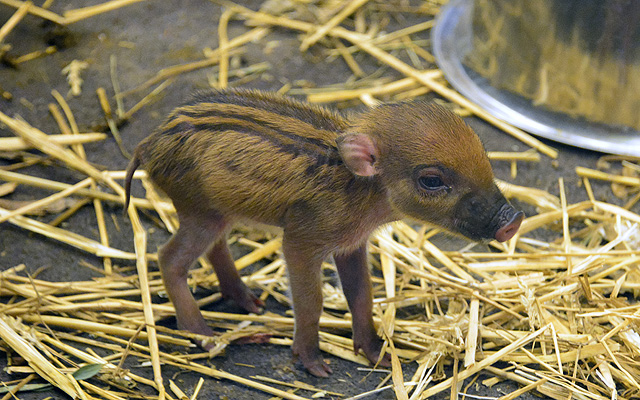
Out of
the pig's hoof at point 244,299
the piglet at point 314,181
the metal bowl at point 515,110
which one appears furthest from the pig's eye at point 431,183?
the metal bowl at point 515,110

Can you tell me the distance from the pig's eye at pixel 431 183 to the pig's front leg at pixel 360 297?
62 cm

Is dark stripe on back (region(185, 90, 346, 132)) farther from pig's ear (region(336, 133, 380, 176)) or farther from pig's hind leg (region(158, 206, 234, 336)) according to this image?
pig's hind leg (region(158, 206, 234, 336))

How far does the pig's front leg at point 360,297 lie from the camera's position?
3643mm

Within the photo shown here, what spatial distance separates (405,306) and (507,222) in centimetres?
120

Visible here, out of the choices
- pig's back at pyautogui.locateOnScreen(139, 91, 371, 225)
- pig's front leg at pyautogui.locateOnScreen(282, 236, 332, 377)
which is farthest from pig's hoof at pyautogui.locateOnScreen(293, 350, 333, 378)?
pig's back at pyautogui.locateOnScreen(139, 91, 371, 225)

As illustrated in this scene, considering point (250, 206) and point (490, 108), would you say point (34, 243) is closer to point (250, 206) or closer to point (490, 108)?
point (250, 206)

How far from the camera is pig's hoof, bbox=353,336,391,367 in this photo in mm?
3664

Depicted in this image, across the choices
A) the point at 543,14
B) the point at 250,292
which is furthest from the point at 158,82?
the point at 543,14

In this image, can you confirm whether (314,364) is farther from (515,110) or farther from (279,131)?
(515,110)

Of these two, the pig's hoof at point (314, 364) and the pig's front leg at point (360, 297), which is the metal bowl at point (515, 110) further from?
the pig's hoof at point (314, 364)

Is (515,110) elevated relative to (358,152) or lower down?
lower down

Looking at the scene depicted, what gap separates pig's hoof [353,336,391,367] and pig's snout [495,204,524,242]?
Answer: 0.97m

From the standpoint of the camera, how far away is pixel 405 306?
408 centimetres

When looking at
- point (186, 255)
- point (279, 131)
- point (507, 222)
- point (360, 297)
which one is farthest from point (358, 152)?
point (186, 255)
